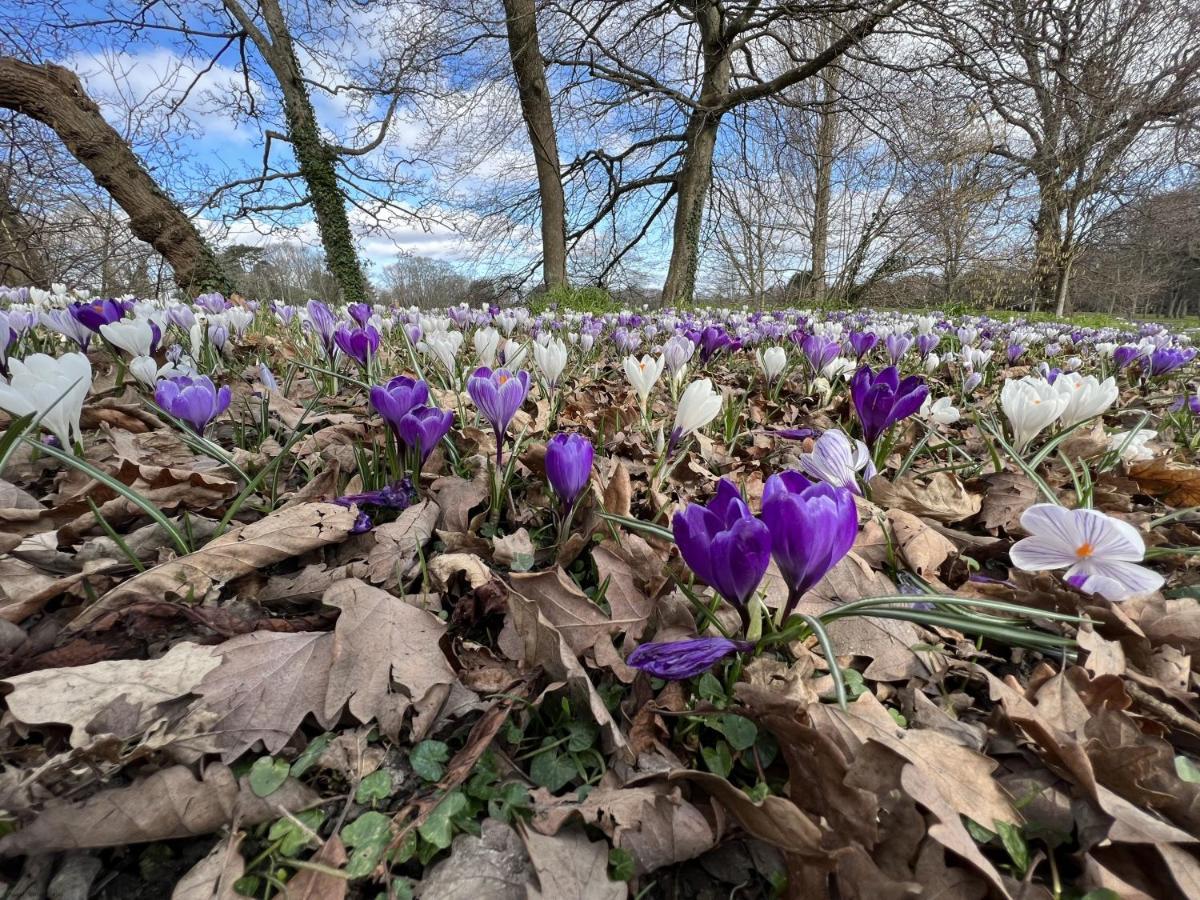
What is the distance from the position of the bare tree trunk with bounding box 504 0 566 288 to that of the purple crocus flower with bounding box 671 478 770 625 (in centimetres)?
1099

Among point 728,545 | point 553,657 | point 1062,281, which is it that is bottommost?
point 553,657

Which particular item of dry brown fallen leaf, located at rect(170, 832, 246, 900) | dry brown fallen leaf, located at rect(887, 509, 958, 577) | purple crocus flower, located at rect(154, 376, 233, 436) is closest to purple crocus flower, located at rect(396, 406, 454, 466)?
purple crocus flower, located at rect(154, 376, 233, 436)

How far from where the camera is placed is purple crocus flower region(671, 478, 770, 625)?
0.80 meters

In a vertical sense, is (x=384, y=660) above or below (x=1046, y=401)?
below

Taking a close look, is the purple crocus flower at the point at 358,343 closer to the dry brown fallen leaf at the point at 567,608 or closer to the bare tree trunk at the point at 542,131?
the dry brown fallen leaf at the point at 567,608

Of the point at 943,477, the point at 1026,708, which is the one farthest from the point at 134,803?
the point at 943,477

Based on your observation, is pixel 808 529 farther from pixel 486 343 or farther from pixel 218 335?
pixel 218 335

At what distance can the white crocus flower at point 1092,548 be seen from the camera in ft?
2.77

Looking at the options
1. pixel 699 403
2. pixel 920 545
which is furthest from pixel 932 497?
pixel 699 403

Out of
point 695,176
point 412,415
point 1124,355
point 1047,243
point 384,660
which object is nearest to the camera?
point 384,660

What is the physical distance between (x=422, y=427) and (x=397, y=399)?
0.09 metres

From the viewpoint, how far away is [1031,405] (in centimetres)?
148

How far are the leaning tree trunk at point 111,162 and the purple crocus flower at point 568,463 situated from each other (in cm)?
1010

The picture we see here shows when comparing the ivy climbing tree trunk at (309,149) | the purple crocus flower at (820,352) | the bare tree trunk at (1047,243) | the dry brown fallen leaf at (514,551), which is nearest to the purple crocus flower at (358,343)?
the dry brown fallen leaf at (514,551)
